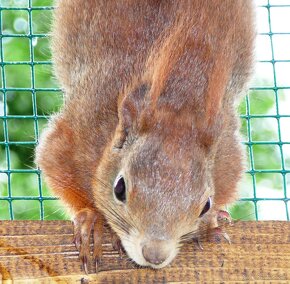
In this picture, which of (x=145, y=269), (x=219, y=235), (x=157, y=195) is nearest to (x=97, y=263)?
(x=145, y=269)

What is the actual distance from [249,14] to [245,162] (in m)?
0.60

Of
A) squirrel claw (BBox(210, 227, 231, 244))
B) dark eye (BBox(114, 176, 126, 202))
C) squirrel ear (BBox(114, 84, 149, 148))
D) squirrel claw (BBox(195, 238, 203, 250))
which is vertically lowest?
squirrel claw (BBox(195, 238, 203, 250))

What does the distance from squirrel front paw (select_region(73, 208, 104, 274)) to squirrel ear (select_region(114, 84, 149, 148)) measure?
254 mm

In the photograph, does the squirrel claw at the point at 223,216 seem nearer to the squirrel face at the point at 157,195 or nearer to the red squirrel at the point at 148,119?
the red squirrel at the point at 148,119

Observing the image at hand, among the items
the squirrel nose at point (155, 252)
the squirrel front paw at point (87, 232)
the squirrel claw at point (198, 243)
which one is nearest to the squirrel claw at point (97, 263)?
the squirrel front paw at point (87, 232)

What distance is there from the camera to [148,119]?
2.88 m

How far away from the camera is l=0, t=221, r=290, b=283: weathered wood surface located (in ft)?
8.41

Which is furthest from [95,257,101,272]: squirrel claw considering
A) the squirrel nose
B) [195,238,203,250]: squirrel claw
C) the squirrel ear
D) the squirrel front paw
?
the squirrel ear

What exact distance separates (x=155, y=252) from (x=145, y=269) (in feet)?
0.40

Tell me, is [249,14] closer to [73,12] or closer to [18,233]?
[73,12]

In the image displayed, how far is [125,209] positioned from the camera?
2.74 m

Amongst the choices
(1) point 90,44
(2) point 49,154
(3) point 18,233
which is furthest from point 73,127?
(3) point 18,233

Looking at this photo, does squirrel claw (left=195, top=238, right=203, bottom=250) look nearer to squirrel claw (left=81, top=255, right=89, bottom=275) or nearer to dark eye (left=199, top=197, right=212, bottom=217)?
dark eye (left=199, top=197, right=212, bottom=217)

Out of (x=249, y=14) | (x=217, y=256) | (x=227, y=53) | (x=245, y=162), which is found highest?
(x=249, y=14)
